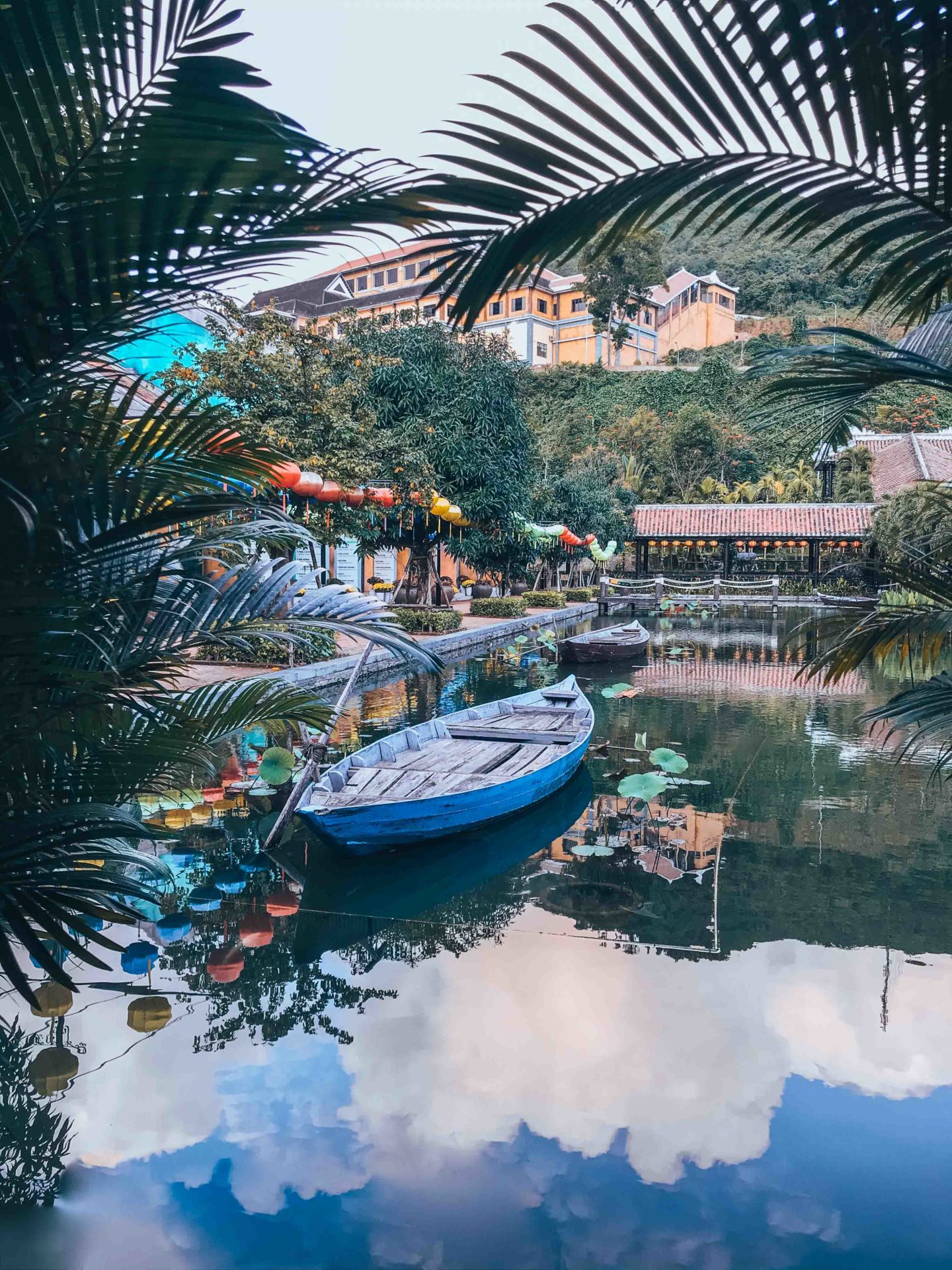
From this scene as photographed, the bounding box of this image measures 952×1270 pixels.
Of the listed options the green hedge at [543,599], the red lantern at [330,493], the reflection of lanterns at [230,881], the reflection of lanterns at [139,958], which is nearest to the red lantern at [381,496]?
the red lantern at [330,493]

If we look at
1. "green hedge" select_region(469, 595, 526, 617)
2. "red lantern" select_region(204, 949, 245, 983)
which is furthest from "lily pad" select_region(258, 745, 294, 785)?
"green hedge" select_region(469, 595, 526, 617)

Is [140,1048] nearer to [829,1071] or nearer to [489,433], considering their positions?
[829,1071]

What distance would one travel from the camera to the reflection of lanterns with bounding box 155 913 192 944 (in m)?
5.43

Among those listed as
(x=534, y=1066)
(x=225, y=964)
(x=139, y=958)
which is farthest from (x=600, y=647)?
(x=534, y=1066)

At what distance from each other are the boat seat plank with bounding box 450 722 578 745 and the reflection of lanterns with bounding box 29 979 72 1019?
4.83m

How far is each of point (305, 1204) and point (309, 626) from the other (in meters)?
2.00

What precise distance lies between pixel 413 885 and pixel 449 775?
1.16 metres

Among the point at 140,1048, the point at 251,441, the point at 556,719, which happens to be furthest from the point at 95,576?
the point at 556,719

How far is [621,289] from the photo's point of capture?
171ft

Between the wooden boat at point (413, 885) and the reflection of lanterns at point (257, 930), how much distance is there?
163 mm

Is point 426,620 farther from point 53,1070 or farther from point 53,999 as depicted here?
point 53,1070

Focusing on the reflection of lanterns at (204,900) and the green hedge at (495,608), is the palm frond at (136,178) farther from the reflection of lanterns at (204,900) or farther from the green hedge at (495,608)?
the green hedge at (495,608)

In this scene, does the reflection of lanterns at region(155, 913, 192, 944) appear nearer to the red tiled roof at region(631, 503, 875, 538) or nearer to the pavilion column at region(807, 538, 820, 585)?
the red tiled roof at region(631, 503, 875, 538)

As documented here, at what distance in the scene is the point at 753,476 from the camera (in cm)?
4228
